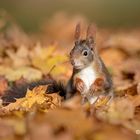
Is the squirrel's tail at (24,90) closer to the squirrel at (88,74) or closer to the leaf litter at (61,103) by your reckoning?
the squirrel at (88,74)

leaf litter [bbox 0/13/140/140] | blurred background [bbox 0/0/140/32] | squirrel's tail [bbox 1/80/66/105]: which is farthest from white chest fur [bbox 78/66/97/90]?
blurred background [bbox 0/0/140/32]

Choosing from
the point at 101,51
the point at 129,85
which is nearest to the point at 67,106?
the point at 129,85

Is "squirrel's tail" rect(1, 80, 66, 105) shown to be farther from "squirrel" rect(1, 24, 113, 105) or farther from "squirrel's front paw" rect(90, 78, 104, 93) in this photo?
"squirrel's front paw" rect(90, 78, 104, 93)

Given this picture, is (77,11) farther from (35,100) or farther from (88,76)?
(35,100)

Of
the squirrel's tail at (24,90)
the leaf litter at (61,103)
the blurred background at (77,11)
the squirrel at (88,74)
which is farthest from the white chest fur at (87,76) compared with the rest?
the blurred background at (77,11)

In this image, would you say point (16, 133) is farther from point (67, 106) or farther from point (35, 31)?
point (35, 31)
